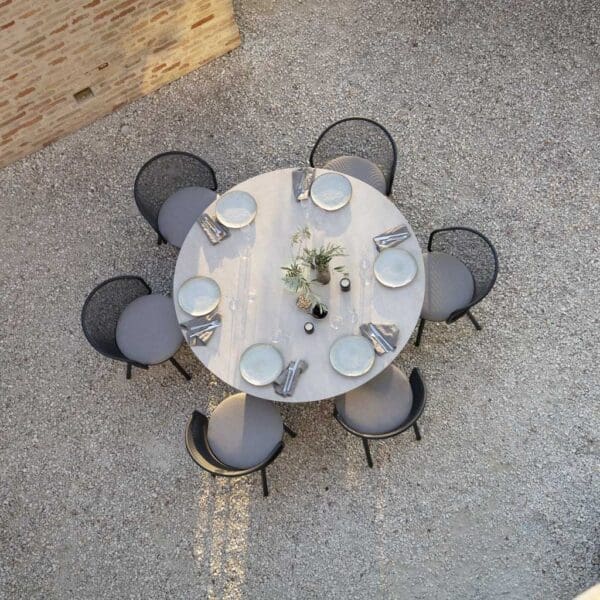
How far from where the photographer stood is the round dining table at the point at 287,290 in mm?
4492

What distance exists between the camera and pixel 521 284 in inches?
214

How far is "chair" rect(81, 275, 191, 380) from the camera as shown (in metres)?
4.99

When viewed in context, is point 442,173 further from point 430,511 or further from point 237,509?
point 237,509

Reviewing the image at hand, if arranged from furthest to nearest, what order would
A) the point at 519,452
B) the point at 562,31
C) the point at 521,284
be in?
the point at 562,31
the point at 521,284
the point at 519,452

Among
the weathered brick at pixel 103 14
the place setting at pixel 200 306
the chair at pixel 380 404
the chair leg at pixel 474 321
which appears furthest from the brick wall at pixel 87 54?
the chair at pixel 380 404

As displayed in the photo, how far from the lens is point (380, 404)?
15.6 feet

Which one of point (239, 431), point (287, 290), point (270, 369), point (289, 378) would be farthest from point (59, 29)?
point (239, 431)

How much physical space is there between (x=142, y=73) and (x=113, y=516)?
3.62 m

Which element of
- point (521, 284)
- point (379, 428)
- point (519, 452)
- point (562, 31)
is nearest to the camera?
point (379, 428)

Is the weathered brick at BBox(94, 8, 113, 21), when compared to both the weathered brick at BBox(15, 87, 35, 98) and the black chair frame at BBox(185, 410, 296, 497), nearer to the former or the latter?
the weathered brick at BBox(15, 87, 35, 98)

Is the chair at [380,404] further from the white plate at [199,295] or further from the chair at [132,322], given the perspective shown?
the chair at [132,322]

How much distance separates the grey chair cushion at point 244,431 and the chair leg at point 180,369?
1.80 ft

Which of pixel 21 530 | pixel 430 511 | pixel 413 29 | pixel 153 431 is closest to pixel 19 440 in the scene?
pixel 21 530

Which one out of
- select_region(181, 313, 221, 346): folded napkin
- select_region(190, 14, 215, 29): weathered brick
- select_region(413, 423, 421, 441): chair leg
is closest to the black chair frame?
select_region(181, 313, 221, 346): folded napkin
